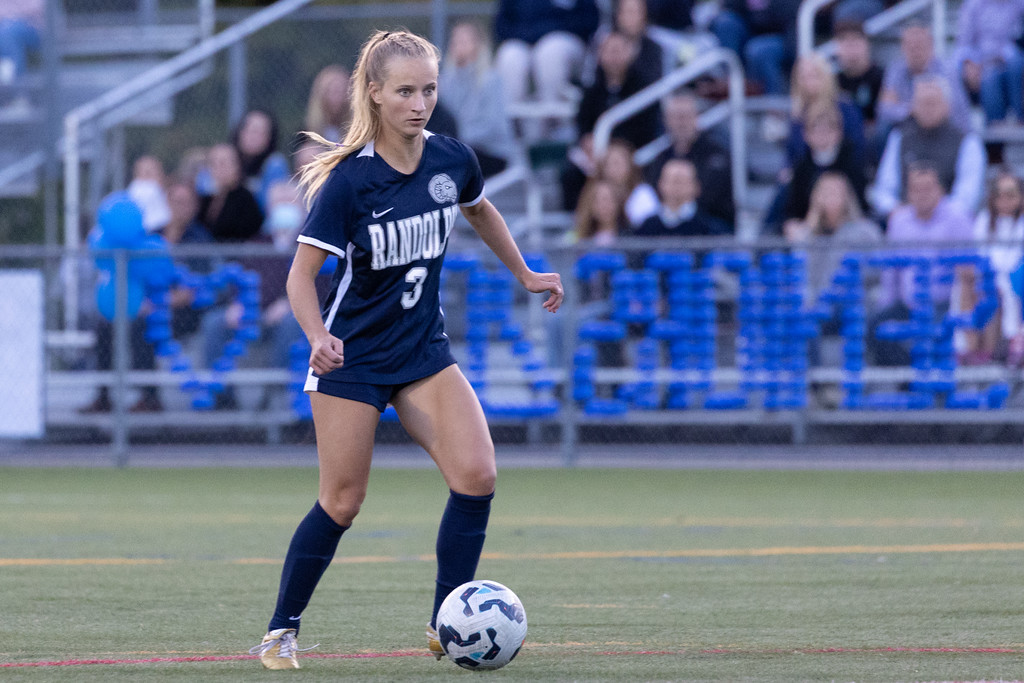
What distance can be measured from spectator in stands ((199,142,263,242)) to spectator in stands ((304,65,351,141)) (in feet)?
2.69

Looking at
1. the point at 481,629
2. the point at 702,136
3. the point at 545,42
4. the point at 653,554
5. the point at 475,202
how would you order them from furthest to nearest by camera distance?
the point at 545,42
the point at 702,136
the point at 653,554
the point at 475,202
the point at 481,629

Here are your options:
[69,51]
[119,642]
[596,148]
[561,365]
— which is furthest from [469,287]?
[119,642]

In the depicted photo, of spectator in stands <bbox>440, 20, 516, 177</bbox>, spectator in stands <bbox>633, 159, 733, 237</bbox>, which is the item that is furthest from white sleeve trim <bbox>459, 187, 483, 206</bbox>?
spectator in stands <bbox>440, 20, 516, 177</bbox>

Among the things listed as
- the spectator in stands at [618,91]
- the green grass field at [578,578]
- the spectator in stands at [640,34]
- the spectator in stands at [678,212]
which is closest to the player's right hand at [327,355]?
the green grass field at [578,578]

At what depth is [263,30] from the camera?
17109 millimetres

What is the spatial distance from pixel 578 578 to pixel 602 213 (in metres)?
7.11

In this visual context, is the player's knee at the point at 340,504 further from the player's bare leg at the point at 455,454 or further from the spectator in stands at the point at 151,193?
the spectator in stands at the point at 151,193

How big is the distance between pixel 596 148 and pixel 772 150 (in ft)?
6.74

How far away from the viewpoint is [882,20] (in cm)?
1625

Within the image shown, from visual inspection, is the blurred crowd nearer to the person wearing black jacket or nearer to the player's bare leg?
the person wearing black jacket

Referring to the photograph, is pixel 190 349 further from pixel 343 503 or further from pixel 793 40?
pixel 343 503

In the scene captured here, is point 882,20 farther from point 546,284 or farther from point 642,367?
point 546,284

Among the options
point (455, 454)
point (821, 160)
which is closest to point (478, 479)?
point (455, 454)

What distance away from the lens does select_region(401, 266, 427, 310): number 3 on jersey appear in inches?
204
